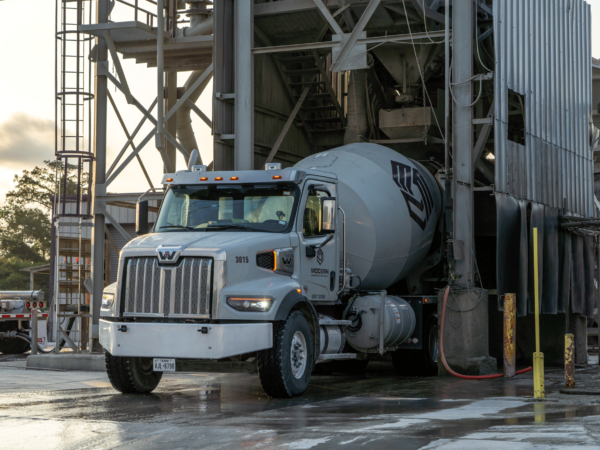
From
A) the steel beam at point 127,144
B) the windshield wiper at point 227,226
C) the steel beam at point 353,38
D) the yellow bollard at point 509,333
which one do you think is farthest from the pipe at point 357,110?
the windshield wiper at point 227,226

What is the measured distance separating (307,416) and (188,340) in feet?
6.60

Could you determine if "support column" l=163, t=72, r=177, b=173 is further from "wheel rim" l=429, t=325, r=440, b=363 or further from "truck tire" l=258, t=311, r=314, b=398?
"truck tire" l=258, t=311, r=314, b=398

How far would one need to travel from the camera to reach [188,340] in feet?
34.5

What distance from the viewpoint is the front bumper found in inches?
410

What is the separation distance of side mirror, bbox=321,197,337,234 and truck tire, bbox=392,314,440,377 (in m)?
4.33

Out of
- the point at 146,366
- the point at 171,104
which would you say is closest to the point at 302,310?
the point at 146,366

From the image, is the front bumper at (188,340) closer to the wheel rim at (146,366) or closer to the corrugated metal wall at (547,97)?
the wheel rim at (146,366)

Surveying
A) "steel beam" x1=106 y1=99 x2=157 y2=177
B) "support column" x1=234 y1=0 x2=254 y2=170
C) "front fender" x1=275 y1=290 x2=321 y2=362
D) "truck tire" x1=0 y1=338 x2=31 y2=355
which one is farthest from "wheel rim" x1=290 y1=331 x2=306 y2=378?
"truck tire" x1=0 y1=338 x2=31 y2=355

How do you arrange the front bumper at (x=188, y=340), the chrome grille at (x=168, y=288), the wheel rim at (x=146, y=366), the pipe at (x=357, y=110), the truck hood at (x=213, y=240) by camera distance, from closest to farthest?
the front bumper at (x=188, y=340)
the chrome grille at (x=168, y=288)
the truck hood at (x=213, y=240)
the wheel rim at (x=146, y=366)
the pipe at (x=357, y=110)

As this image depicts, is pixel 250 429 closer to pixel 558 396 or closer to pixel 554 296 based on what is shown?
pixel 558 396

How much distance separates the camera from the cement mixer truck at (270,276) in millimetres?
10633

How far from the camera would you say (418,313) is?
50.6 feet

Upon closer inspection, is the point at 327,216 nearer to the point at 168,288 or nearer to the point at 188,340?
the point at 168,288

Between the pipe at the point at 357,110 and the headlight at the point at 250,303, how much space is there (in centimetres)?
869
